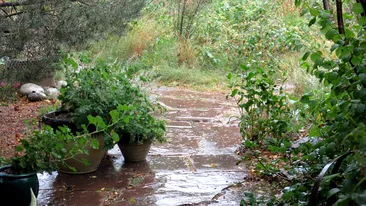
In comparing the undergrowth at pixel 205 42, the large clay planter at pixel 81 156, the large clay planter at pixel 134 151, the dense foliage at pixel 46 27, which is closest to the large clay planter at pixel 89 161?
the large clay planter at pixel 81 156

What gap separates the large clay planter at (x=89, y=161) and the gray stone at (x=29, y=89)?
331cm

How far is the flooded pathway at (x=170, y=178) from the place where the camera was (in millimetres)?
3316

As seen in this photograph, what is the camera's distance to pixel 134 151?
4.08 meters

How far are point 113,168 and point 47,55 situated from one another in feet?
4.11

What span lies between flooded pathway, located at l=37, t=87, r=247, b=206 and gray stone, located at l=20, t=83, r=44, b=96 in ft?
8.10

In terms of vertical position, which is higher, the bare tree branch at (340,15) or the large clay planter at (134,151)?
the bare tree branch at (340,15)

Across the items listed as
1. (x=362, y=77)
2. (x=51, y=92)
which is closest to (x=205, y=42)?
(x=51, y=92)

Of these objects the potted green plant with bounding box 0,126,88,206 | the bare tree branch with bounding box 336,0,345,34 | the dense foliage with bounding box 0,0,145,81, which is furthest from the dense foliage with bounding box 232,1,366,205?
the dense foliage with bounding box 0,0,145,81

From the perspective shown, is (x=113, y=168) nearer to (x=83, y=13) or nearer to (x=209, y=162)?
(x=209, y=162)

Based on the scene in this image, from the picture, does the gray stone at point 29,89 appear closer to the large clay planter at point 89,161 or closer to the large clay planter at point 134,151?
the large clay planter at point 134,151

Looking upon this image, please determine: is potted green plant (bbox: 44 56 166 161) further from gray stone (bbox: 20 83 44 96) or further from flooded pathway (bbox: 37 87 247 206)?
gray stone (bbox: 20 83 44 96)

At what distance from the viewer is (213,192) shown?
3471mm

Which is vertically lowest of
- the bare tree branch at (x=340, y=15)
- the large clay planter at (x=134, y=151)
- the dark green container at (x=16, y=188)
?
the large clay planter at (x=134, y=151)

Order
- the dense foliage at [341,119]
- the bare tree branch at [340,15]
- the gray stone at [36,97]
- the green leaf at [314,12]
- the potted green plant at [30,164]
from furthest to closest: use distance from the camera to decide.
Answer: the gray stone at [36,97] → the potted green plant at [30,164] → the green leaf at [314,12] → the bare tree branch at [340,15] → the dense foliage at [341,119]
